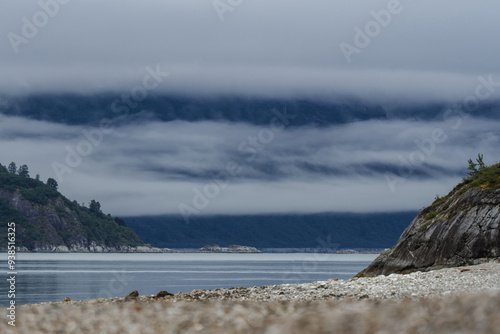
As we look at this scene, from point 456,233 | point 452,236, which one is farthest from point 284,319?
point 452,236

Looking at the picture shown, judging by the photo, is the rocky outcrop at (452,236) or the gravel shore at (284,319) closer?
the gravel shore at (284,319)

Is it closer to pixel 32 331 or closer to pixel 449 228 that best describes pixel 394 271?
pixel 449 228

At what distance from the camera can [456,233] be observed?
53.1m

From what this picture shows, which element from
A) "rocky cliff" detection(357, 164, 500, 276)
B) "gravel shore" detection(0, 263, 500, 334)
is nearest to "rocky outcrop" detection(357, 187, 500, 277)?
"rocky cliff" detection(357, 164, 500, 276)

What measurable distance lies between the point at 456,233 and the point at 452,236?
0.48m

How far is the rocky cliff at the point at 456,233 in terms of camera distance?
50.8m

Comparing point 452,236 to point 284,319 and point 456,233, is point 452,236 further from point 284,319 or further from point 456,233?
point 284,319

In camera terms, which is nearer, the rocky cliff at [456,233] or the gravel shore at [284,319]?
the gravel shore at [284,319]

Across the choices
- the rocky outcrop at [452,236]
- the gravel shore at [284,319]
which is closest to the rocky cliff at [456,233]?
the rocky outcrop at [452,236]

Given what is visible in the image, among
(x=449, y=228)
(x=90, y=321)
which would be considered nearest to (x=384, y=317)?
(x=90, y=321)

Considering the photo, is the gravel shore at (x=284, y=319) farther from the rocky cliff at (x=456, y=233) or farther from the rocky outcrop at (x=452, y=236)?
the rocky cliff at (x=456, y=233)

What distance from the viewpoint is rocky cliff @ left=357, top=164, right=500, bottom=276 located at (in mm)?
50844

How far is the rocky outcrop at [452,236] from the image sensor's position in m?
50.8

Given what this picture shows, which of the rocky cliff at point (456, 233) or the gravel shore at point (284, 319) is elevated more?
the rocky cliff at point (456, 233)
